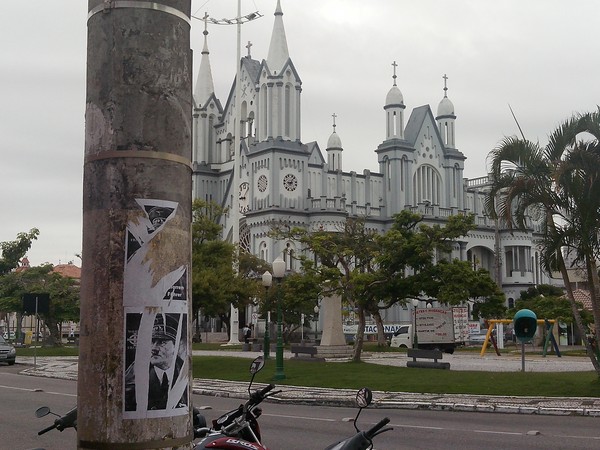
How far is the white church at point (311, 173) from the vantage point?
65.2m

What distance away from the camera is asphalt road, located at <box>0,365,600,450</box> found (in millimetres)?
11281

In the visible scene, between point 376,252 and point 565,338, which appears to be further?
point 565,338

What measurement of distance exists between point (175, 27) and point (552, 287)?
76.6 meters

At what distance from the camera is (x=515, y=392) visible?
18672mm

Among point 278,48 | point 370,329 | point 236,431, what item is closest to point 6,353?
point 370,329

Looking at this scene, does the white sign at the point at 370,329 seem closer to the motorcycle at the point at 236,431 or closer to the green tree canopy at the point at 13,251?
the green tree canopy at the point at 13,251

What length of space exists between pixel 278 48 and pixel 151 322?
63786 millimetres

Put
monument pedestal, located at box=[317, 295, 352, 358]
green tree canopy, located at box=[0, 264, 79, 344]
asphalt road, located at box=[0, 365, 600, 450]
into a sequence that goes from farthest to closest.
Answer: green tree canopy, located at box=[0, 264, 79, 344] < monument pedestal, located at box=[317, 295, 352, 358] < asphalt road, located at box=[0, 365, 600, 450]

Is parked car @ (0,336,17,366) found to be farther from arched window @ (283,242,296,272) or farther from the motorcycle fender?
the motorcycle fender

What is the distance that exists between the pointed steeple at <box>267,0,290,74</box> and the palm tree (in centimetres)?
4710

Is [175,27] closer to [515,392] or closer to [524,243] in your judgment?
[515,392]

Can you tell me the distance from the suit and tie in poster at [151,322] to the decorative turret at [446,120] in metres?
75.3

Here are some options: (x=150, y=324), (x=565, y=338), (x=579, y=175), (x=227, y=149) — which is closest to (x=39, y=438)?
(x=150, y=324)

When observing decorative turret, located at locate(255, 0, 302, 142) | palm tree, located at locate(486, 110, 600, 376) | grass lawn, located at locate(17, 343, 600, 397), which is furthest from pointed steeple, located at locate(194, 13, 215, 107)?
palm tree, located at locate(486, 110, 600, 376)
